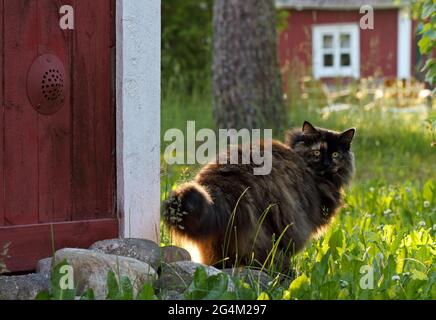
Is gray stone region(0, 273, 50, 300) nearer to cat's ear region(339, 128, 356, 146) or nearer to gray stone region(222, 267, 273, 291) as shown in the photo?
gray stone region(222, 267, 273, 291)

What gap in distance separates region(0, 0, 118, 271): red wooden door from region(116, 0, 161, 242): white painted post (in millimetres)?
69

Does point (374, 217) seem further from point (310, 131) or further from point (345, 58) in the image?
point (345, 58)

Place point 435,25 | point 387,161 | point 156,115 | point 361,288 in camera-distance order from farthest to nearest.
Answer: point 387,161
point 435,25
point 156,115
point 361,288

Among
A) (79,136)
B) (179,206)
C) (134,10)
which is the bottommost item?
(179,206)

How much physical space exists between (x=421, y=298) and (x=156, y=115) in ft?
6.48

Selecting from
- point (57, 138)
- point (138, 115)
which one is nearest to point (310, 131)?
point (138, 115)

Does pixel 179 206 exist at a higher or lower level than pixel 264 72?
lower

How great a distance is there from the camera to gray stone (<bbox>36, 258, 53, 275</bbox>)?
4.41 metres

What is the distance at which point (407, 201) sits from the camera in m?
7.47

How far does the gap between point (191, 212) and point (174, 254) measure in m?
0.56

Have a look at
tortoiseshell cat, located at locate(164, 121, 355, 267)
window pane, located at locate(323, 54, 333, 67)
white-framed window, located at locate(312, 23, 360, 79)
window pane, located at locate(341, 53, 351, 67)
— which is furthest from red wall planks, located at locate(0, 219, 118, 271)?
window pane, located at locate(323, 54, 333, 67)

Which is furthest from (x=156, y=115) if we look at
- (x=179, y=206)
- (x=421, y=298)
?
(x=421, y=298)
